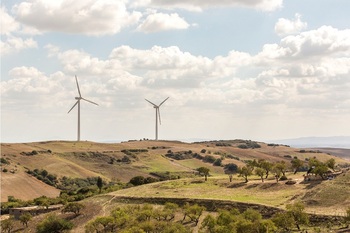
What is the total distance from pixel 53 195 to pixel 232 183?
263 ft

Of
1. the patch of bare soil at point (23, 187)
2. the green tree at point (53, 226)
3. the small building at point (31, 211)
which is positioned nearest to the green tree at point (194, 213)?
the green tree at point (53, 226)

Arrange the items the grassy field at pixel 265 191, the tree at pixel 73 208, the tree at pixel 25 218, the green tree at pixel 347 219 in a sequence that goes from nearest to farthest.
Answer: the green tree at pixel 347 219, the grassy field at pixel 265 191, the tree at pixel 25 218, the tree at pixel 73 208

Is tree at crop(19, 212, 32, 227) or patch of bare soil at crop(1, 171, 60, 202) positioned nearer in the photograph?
tree at crop(19, 212, 32, 227)

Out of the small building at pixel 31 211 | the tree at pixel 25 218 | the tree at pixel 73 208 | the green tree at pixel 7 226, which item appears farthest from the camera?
the small building at pixel 31 211

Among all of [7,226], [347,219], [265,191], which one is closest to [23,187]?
[7,226]

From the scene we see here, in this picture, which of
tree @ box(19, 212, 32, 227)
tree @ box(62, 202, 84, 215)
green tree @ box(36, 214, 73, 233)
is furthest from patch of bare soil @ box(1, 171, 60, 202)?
green tree @ box(36, 214, 73, 233)

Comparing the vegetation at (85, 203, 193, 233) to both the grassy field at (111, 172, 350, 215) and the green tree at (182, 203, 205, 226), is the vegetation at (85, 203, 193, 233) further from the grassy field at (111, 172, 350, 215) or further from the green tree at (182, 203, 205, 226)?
the grassy field at (111, 172, 350, 215)

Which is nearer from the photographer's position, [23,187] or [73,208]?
[73,208]

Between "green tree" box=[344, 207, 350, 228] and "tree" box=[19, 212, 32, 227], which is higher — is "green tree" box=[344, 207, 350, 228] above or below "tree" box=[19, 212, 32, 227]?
above

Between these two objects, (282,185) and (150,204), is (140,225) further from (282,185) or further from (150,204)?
(282,185)

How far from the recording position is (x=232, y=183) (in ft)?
390

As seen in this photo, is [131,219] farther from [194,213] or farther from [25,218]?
[25,218]

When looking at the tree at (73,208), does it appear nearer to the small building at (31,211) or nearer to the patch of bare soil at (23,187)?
the small building at (31,211)

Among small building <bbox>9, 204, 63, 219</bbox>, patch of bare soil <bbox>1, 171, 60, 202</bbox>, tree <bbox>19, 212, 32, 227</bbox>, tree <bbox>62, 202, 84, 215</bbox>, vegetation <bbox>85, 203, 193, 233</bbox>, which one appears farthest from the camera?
patch of bare soil <bbox>1, 171, 60, 202</bbox>
